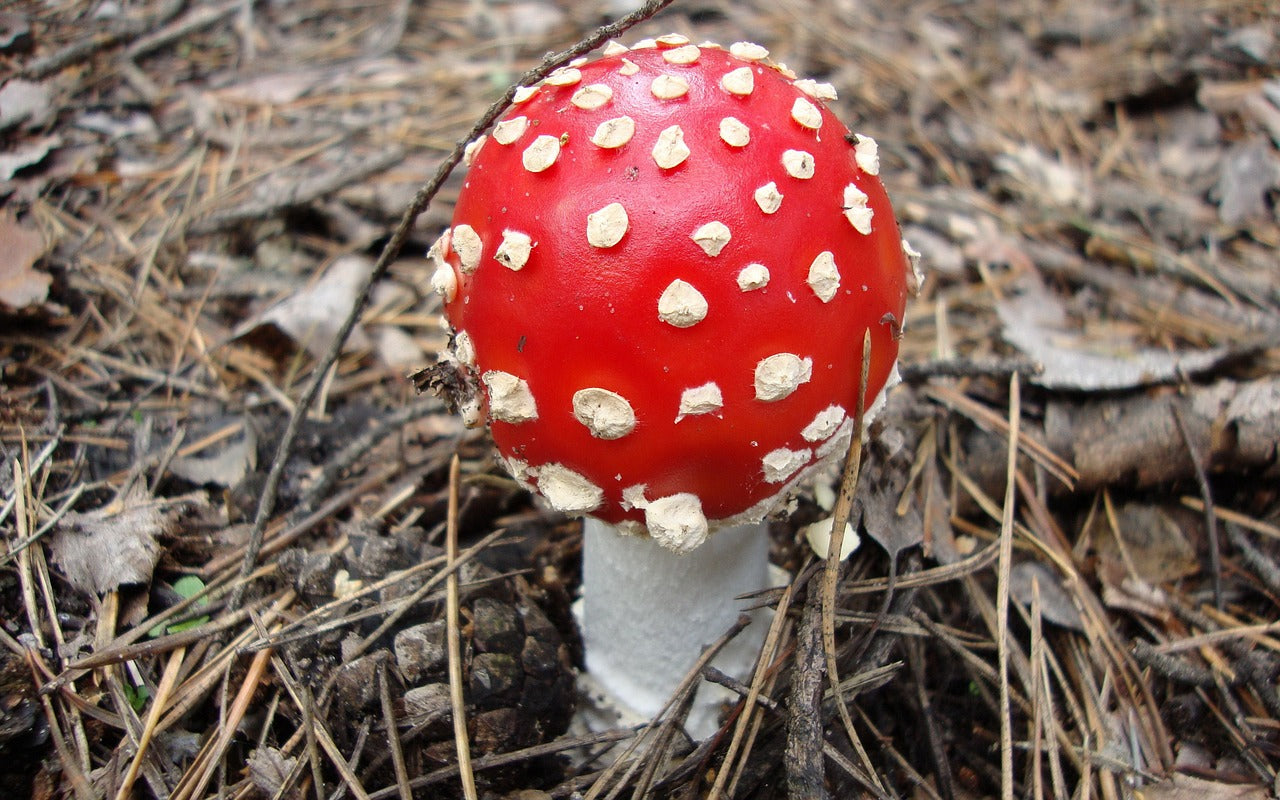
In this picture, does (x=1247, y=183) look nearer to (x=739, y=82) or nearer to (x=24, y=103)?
(x=739, y=82)

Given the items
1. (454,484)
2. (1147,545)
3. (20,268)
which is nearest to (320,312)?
(20,268)

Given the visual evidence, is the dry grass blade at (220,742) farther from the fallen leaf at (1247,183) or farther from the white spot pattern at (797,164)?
the fallen leaf at (1247,183)

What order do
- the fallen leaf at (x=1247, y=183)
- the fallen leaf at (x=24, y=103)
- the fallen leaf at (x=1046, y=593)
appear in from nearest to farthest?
the fallen leaf at (x=1046, y=593)
the fallen leaf at (x=24, y=103)
the fallen leaf at (x=1247, y=183)

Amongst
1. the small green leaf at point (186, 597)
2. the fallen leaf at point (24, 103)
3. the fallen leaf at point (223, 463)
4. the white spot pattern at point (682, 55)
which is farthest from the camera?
the fallen leaf at point (24, 103)

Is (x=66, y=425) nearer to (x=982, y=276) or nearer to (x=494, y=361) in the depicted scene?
(x=494, y=361)

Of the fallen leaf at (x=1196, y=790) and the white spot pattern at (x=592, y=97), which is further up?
the white spot pattern at (x=592, y=97)

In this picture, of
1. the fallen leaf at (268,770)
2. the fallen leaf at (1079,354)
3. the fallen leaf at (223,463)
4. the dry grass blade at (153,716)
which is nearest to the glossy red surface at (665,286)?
the fallen leaf at (268,770)

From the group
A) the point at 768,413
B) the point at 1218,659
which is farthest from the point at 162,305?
Result: the point at 1218,659

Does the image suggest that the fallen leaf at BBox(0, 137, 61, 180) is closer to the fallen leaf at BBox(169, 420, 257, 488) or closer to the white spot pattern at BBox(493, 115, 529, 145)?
the fallen leaf at BBox(169, 420, 257, 488)

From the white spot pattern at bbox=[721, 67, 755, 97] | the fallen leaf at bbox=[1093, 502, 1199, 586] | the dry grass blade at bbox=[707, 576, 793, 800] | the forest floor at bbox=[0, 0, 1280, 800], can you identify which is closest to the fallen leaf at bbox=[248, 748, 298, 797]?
the forest floor at bbox=[0, 0, 1280, 800]
